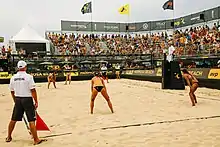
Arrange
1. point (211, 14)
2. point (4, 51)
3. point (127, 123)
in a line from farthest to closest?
point (211, 14) → point (4, 51) → point (127, 123)

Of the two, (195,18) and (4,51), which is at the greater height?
(195,18)

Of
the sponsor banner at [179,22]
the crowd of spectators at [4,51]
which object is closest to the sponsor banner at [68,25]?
the crowd of spectators at [4,51]

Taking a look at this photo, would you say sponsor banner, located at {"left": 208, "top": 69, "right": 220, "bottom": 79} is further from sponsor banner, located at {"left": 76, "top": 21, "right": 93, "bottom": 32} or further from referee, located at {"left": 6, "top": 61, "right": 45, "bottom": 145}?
sponsor banner, located at {"left": 76, "top": 21, "right": 93, "bottom": 32}

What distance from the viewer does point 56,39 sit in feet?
106

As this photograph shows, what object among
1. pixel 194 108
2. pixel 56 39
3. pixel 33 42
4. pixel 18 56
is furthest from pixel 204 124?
pixel 56 39

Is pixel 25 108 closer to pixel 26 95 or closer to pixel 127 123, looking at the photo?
pixel 26 95

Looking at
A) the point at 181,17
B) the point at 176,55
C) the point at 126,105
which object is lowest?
the point at 126,105

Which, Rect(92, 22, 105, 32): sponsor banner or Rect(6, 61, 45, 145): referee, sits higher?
Rect(92, 22, 105, 32): sponsor banner

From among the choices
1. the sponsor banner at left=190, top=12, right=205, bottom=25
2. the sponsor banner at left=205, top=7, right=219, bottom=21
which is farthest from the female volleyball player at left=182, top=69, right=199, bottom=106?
the sponsor banner at left=190, top=12, right=205, bottom=25

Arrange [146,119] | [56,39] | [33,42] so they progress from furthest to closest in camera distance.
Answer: [56,39], [33,42], [146,119]

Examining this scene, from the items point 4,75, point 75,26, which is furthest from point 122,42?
point 4,75

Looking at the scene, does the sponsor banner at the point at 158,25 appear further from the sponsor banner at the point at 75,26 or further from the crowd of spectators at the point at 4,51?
the crowd of spectators at the point at 4,51

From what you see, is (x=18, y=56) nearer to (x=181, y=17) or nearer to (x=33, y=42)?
(x=33, y=42)

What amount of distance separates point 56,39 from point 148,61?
36.4 feet
